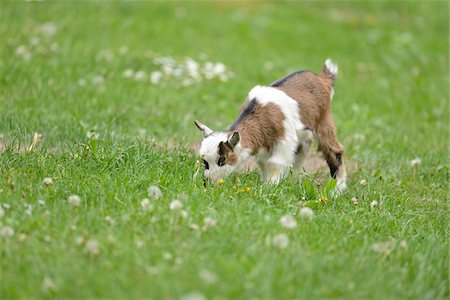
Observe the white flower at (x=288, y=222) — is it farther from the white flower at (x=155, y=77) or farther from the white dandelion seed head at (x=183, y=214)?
the white flower at (x=155, y=77)

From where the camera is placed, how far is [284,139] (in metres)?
5.71

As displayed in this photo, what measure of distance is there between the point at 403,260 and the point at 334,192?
1.30 metres

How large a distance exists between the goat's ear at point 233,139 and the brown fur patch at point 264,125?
0.26 meters

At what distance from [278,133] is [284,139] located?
2.9 inches

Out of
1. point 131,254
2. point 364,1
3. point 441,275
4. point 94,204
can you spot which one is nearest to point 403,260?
point 441,275

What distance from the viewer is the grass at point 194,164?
369 cm

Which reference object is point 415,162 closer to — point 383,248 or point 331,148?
point 331,148

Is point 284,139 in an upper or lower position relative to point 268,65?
upper

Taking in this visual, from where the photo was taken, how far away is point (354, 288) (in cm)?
Answer: 369

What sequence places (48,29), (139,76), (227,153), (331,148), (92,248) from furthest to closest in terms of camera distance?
(48,29), (139,76), (331,148), (227,153), (92,248)

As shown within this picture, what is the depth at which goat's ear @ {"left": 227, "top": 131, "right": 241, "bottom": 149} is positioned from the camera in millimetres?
5301

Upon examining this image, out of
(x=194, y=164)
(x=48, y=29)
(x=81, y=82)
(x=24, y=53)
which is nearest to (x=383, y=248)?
(x=194, y=164)

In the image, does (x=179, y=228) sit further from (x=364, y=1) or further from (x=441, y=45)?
(x=364, y=1)

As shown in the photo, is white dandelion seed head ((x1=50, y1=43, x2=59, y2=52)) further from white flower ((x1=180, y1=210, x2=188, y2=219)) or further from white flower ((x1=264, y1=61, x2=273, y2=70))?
white flower ((x1=180, y1=210, x2=188, y2=219))
